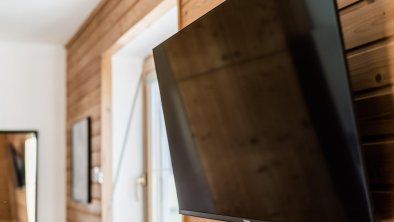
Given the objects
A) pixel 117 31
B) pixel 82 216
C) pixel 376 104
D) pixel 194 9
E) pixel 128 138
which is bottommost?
pixel 82 216

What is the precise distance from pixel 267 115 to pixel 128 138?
1.98 m

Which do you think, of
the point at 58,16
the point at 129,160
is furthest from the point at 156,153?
the point at 58,16

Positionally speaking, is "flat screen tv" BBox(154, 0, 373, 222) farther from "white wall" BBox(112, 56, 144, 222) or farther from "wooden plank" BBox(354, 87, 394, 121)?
"white wall" BBox(112, 56, 144, 222)

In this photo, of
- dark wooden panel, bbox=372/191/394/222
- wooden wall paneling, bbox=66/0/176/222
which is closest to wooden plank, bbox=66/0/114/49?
wooden wall paneling, bbox=66/0/176/222

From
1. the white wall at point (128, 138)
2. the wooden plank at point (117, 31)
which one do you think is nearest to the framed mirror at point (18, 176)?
the wooden plank at point (117, 31)

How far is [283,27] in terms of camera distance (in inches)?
41.6

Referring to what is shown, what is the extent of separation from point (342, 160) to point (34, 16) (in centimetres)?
284

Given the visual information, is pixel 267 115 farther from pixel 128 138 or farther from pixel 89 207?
pixel 89 207

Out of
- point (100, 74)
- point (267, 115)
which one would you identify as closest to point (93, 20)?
point (100, 74)

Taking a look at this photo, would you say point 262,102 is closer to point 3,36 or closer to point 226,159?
point 226,159

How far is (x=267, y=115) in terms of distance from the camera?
1.13 metres

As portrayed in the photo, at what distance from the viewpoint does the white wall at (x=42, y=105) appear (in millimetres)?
3854

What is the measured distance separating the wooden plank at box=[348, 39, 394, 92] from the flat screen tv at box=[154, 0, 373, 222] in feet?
0.48

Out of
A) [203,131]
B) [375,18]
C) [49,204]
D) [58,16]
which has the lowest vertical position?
[49,204]
